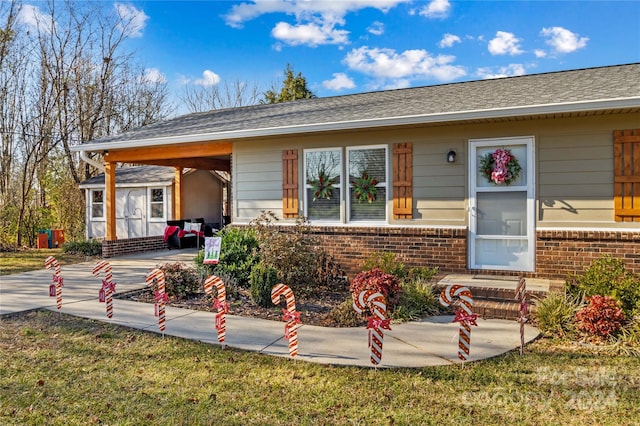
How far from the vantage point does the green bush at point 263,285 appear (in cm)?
640

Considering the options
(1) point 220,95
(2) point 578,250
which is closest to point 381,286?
(2) point 578,250

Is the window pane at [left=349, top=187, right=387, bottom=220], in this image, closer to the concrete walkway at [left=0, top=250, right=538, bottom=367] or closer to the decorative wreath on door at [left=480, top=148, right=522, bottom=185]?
the decorative wreath on door at [left=480, top=148, right=522, bottom=185]

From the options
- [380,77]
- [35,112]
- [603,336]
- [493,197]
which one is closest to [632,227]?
[493,197]

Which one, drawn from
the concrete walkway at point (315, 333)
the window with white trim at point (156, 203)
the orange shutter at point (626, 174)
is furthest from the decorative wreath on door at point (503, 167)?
the window with white trim at point (156, 203)

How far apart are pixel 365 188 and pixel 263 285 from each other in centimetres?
278

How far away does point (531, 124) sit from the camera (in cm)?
685

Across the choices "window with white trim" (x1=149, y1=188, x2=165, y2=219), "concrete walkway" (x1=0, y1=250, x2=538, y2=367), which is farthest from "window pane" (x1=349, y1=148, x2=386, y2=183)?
"window with white trim" (x1=149, y1=188, x2=165, y2=219)

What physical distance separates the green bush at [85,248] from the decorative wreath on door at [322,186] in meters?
7.40

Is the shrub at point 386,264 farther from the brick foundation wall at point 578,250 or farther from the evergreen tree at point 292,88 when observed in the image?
the evergreen tree at point 292,88

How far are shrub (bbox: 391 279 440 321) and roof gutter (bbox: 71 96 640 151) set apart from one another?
2628mm

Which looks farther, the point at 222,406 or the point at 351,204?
the point at 351,204

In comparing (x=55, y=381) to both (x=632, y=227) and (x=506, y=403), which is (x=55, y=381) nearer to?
(x=506, y=403)

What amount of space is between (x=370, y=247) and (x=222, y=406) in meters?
5.00

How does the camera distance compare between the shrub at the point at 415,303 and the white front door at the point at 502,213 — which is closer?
the shrub at the point at 415,303
